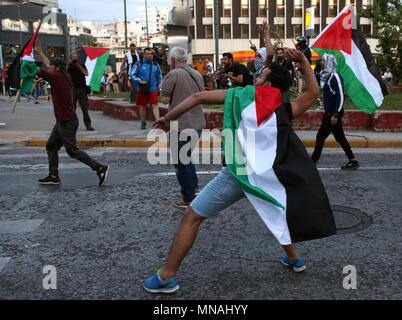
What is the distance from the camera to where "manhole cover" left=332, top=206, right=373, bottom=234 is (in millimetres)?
4445

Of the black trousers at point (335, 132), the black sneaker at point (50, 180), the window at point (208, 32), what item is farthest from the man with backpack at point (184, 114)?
the window at point (208, 32)

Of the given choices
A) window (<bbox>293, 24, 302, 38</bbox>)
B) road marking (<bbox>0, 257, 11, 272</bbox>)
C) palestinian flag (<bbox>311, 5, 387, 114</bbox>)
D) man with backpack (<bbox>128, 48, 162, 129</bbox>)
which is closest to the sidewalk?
man with backpack (<bbox>128, 48, 162, 129</bbox>)

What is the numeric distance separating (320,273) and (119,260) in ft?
5.07

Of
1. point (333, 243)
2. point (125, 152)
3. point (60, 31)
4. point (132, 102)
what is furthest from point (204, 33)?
point (333, 243)

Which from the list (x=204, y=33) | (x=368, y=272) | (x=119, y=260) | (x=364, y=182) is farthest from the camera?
(x=204, y=33)

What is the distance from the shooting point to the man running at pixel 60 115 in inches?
242

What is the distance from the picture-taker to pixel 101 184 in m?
6.36

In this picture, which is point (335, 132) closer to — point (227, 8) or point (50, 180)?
point (50, 180)

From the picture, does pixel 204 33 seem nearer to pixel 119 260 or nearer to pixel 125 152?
pixel 125 152

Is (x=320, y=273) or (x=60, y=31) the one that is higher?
(x=60, y=31)

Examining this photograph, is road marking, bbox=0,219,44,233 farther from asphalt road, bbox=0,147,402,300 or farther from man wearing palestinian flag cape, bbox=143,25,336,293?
man wearing palestinian flag cape, bbox=143,25,336,293

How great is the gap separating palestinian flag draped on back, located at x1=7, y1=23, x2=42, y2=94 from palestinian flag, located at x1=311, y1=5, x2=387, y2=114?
3.88 meters

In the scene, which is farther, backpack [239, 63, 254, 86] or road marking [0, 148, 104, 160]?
road marking [0, 148, 104, 160]

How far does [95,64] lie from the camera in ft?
40.9
